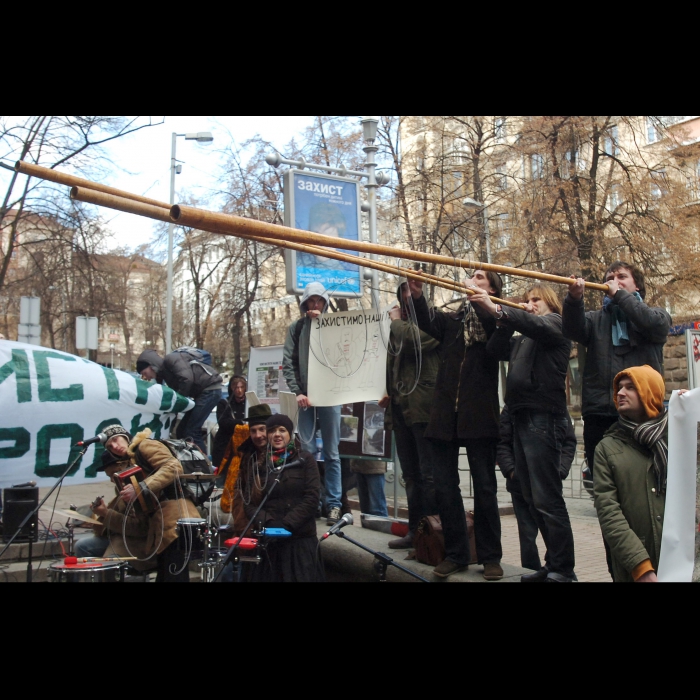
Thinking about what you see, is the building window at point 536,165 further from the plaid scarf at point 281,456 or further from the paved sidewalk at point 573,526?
the plaid scarf at point 281,456

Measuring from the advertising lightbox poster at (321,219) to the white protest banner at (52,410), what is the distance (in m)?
2.68

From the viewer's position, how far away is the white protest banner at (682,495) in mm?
3432

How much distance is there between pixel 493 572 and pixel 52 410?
162 inches

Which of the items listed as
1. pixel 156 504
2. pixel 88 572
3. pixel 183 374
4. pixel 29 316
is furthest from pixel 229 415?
pixel 29 316

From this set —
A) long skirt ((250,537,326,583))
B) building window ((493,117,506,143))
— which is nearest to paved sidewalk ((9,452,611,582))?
long skirt ((250,537,326,583))

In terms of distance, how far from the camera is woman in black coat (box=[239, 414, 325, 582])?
564cm

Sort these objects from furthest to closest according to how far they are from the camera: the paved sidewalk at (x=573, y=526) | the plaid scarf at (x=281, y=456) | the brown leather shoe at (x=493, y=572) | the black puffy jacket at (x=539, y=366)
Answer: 1. the paved sidewalk at (x=573, y=526)
2. the plaid scarf at (x=281, y=456)
3. the brown leather shoe at (x=493, y=572)
4. the black puffy jacket at (x=539, y=366)

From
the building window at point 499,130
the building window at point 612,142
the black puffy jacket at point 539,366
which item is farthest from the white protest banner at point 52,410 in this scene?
the building window at point 612,142

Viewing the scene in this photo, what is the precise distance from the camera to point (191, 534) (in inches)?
241

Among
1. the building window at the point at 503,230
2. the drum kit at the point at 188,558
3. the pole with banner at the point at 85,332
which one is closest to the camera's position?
the drum kit at the point at 188,558

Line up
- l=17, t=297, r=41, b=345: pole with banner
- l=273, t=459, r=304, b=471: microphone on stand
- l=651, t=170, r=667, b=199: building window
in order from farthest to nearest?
l=651, t=170, r=667, b=199: building window, l=17, t=297, r=41, b=345: pole with banner, l=273, t=459, r=304, b=471: microphone on stand

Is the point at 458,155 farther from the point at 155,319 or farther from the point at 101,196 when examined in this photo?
the point at 155,319

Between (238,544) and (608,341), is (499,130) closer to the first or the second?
(608,341)

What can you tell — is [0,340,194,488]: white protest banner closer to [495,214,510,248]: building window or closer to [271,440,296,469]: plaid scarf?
[271,440,296,469]: plaid scarf
